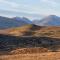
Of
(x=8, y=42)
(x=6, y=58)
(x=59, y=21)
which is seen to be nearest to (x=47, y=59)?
(x=6, y=58)

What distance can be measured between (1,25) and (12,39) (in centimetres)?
7393

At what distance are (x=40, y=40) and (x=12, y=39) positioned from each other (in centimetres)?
556

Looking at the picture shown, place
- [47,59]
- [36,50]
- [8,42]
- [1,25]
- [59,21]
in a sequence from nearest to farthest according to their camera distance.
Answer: [47,59], [36,50], [8,42], [1,25], [59,21]

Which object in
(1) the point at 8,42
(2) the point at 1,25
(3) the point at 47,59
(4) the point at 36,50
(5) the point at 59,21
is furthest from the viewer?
(5) the point at 59,21

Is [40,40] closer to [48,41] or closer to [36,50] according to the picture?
[48,41]

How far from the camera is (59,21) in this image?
566 ft

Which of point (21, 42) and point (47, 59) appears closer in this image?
point (47, 59)

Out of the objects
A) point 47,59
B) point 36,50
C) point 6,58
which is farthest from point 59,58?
point 36,50

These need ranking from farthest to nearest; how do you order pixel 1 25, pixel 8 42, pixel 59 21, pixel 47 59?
pixel 59 21 → pixel 1 25 → pixel 8 42 → pixel 47 59

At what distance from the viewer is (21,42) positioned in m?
52.7

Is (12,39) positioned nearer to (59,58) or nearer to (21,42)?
(21,42)

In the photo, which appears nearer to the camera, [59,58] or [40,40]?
[59,58]

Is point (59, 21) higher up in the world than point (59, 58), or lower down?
higher up

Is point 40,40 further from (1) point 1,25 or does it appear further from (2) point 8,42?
(1) point 1,25
